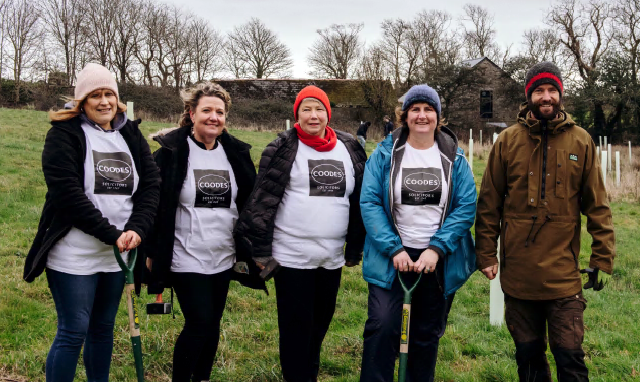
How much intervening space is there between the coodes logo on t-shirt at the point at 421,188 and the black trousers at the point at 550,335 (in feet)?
2.63

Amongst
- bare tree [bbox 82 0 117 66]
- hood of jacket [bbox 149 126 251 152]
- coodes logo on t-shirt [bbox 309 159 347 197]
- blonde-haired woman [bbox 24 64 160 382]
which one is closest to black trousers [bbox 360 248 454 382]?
coodes logo on t-shirt [bbox 309 159 347 197]

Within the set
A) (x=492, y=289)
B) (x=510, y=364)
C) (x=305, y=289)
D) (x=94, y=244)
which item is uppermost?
(x=94, y=244)

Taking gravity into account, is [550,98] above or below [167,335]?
above

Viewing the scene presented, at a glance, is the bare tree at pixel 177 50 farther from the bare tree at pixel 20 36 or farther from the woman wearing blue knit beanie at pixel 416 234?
the woman wearing blue knit beanie at pixel 416 234

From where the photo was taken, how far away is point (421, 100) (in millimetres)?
3523

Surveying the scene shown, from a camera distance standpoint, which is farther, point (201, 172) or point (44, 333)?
point (44, 333)

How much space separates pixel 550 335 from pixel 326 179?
1.67 m

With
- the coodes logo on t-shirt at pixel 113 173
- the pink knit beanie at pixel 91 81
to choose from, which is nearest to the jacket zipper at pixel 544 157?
the coodes logo on t-shirt at pixel 113 173

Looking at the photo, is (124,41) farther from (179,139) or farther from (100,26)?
(179,139)

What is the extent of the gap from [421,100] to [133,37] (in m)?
35.7

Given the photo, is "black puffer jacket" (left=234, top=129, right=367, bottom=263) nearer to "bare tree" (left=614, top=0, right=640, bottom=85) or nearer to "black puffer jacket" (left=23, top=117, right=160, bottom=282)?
"black puffer jacket" (left=23, top=117, right=160, bottom=282)

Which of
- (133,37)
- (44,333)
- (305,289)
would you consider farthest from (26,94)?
(305,289)

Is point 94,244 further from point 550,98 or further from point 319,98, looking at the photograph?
point 550,98

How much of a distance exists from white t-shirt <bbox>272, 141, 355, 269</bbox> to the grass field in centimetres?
105
